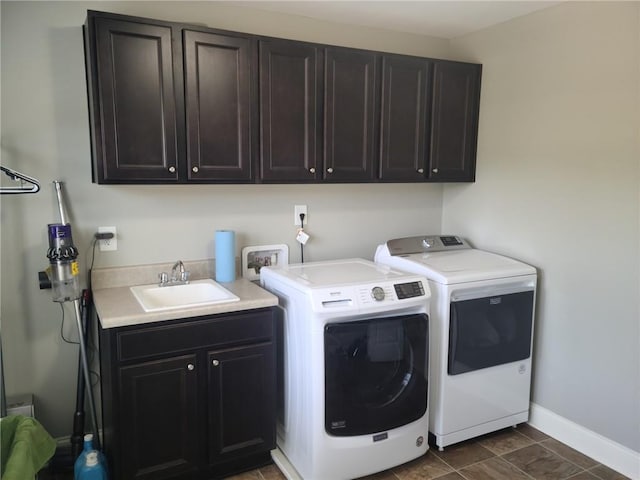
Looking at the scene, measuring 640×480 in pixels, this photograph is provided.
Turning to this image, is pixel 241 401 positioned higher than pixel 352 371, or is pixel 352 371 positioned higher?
pixel 352 371

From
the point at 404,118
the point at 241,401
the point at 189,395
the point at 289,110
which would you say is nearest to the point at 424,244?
the point at 404,118

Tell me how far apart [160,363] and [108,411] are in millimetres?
315

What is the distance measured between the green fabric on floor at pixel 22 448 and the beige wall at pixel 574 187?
2.56m

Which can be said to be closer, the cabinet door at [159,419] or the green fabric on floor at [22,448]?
the green fabric on floor at [22,448]

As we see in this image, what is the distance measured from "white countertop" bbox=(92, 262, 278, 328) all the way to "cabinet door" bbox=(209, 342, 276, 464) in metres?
0.22

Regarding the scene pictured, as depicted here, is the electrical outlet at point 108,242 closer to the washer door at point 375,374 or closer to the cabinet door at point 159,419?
the cabinet door at point 159,419

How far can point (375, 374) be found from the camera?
233 cm

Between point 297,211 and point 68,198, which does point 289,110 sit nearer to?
point 297,211

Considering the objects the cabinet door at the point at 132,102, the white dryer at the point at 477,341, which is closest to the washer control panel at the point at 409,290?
the white dryer at the point at 477,341

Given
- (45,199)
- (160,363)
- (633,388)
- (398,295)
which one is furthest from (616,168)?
(45,199)

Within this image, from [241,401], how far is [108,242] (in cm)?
107

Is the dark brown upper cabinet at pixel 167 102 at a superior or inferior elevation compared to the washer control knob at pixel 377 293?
superior

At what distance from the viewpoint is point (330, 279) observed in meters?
2.40

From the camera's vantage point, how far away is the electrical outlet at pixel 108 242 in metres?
2.50
